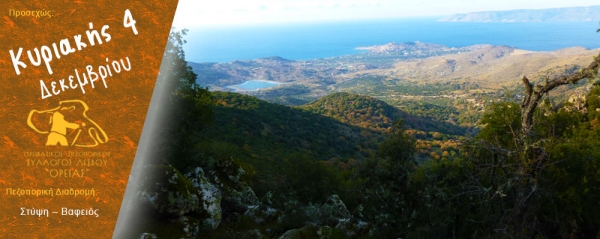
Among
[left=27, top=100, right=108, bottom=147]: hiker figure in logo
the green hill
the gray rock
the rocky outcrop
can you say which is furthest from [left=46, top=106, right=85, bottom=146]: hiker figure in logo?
the green hill

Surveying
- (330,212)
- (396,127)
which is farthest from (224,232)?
(396,127)

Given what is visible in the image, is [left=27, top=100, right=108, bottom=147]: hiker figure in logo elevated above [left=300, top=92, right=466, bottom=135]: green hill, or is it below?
above

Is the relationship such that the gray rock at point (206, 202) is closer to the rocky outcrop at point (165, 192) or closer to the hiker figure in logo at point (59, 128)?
the rocky outcrop at point (165, 192)

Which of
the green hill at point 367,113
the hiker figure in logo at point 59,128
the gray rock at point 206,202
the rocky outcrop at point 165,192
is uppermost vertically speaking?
the hiker figure in logo at point 59,128

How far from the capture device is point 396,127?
8.24 m

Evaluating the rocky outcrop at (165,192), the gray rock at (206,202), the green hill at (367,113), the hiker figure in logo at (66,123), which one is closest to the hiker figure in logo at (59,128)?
the hiker figure in logo at (66,123)

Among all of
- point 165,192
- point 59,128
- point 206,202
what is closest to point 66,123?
point 59,128

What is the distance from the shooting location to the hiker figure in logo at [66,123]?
441 cm

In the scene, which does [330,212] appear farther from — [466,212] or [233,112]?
[233,112]

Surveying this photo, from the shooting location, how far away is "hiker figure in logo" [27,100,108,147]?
441 centimetres

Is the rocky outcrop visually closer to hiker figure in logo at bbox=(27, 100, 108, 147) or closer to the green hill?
hiker figure in logo at bbox=(27, 100, 108, 147)

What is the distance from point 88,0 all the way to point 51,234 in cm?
348

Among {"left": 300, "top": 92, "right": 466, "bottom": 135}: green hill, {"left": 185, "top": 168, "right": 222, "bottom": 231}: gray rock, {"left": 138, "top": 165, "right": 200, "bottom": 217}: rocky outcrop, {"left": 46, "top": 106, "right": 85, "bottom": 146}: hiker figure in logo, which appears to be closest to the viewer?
{"left": 46, "top": 106, "right": 85, "bottom": 146}: hiker figure in logo

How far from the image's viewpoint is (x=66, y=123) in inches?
174
